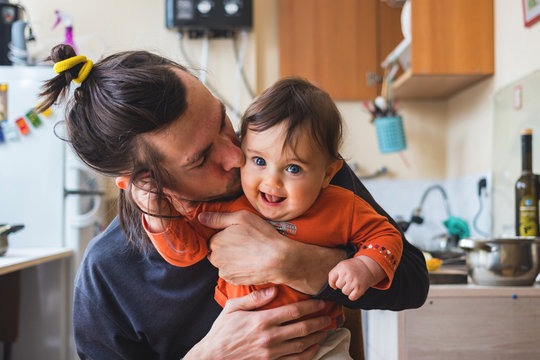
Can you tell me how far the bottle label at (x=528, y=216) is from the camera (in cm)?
190

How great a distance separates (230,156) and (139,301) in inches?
15.6

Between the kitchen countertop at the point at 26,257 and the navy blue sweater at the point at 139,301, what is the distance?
91 centimetres

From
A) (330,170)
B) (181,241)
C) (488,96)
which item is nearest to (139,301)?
(181,241)

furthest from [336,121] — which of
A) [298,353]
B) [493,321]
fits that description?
[493,321]

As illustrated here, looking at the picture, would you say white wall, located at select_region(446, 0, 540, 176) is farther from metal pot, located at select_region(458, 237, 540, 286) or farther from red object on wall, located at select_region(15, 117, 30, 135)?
red object on wall, located at select_region(15, 117, 30, 135)

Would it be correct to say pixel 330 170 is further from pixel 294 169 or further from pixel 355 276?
pixel 355 276

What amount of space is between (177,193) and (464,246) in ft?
3.46

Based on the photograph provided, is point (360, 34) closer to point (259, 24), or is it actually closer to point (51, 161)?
point (259, 24)

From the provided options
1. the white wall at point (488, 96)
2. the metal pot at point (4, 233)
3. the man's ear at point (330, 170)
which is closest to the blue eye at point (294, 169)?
the man's ear at point (330, 170)

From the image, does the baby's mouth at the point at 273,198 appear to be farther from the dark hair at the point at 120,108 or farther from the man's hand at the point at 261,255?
the dark hair at the point at 120,108

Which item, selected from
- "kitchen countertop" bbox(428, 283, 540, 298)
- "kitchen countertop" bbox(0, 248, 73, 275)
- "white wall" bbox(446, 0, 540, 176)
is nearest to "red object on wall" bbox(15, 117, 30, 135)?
"kitchen countertop" bbox(0, 248, 73, 275)

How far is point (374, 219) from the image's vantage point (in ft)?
3.50

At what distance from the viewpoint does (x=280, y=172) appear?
103cm

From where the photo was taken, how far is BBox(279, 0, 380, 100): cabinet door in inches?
131
